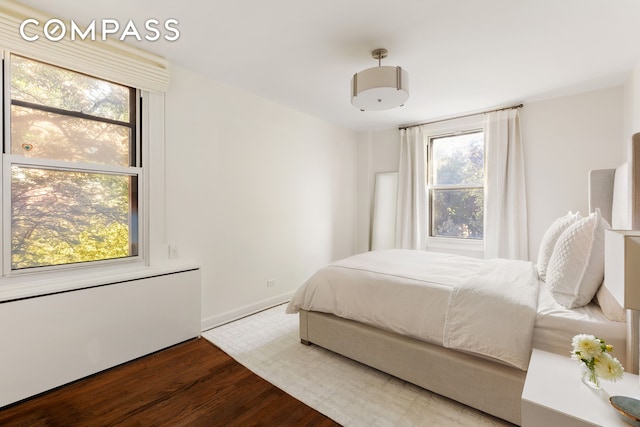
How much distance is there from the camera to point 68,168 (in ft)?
6.95

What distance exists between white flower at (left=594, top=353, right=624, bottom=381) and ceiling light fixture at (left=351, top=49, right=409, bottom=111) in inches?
76.6

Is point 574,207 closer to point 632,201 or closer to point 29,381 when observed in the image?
point 632,201

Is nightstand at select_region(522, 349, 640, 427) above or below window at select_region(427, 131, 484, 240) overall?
below

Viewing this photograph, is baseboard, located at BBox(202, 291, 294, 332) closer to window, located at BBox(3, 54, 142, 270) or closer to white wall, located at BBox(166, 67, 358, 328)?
white wall, located at BBox(166, 67, 358, 328)

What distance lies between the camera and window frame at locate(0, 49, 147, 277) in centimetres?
185

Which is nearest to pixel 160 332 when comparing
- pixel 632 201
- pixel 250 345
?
pixel 250 345

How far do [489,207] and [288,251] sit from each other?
8.74 ft

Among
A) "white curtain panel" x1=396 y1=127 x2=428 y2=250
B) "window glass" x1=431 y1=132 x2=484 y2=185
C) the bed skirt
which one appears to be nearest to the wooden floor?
the bed skirt

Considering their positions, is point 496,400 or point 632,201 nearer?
point 632,201

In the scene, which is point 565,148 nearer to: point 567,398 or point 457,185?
point 457,185

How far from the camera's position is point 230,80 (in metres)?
2.97

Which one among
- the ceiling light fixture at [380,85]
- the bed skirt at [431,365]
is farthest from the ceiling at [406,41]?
the bed skirt at [431,365]

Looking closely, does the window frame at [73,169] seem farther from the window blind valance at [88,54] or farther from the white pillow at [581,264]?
the white pillow at [581,264]

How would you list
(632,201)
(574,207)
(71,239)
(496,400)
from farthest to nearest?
(574,207), (71,239), (496,400), (632,201)
